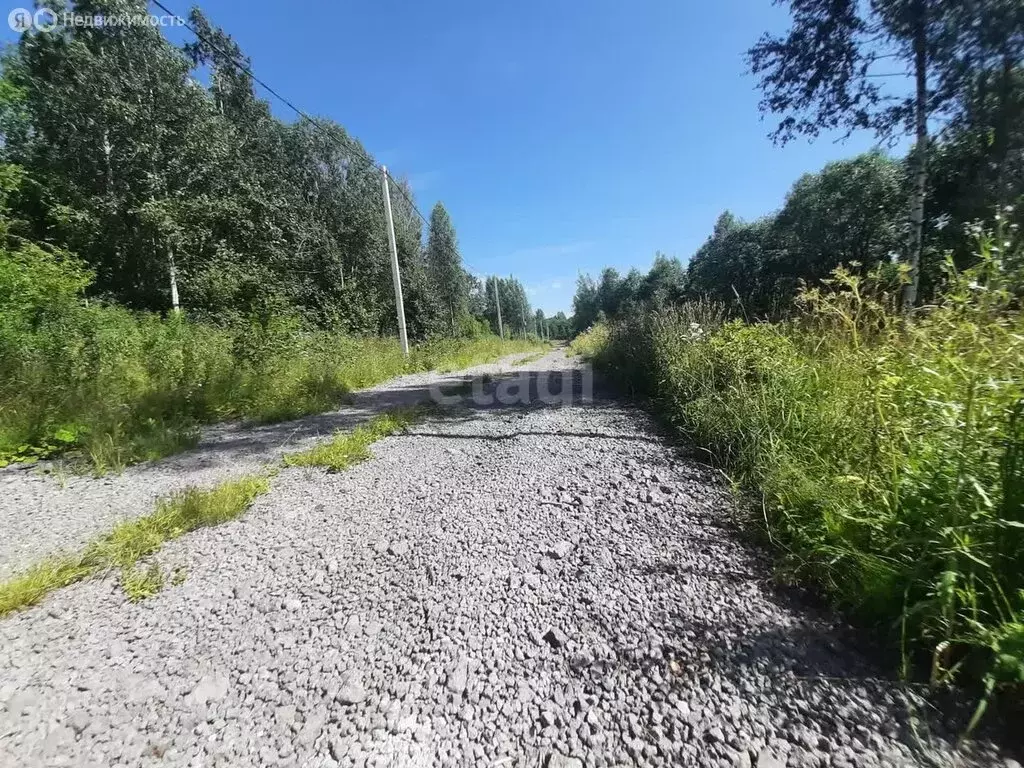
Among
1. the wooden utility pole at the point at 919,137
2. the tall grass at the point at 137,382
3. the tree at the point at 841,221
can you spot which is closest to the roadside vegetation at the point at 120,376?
the tall grass at the point at 137,382

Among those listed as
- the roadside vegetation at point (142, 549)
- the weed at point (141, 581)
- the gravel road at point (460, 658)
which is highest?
the roadside vegetation at point (142, 549)

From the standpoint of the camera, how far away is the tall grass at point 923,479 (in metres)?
1.24

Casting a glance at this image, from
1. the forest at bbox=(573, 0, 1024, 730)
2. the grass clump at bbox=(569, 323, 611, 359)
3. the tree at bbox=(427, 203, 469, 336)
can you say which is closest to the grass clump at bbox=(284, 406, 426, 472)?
the forest at bbox=(573, 0, 1024, 730)

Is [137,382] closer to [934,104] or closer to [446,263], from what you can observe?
[934,104]

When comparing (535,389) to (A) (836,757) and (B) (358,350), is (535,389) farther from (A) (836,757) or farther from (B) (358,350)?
(A) (836,757)

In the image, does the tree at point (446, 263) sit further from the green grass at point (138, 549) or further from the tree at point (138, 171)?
the green grass at point (138, 549)

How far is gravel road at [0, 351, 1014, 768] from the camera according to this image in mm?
1174

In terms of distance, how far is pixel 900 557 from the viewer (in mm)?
1515

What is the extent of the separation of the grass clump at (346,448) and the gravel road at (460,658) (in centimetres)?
108

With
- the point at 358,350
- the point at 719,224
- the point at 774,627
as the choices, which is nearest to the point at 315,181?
the point at 358,350

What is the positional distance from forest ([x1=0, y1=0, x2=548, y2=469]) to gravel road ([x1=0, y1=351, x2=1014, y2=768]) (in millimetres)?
2805

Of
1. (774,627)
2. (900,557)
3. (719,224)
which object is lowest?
(774,627)

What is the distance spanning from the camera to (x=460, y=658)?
152 centimetres

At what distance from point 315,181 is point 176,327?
55.7 feet
